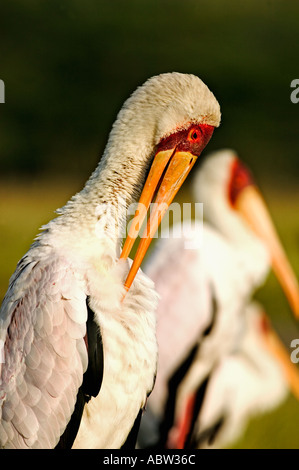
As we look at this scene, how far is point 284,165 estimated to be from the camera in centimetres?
959

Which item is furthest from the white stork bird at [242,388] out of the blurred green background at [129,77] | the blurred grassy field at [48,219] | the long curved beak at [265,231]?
the blurred green background at [129,77]

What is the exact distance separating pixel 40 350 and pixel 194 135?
1.91 feet

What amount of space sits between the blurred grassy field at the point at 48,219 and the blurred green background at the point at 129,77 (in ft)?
0.05

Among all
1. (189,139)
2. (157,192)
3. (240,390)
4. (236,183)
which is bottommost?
(240,390)

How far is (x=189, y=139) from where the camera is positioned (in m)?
1.92

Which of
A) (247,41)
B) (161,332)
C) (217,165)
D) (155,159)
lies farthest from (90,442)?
(247,41)

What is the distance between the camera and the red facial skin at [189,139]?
1913mm

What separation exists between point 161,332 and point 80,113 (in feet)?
22.0

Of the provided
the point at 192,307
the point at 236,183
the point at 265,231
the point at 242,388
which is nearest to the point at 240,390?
the point at 242,388

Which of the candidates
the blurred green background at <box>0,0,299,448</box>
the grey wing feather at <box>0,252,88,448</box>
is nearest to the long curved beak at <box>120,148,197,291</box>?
the grey wing feather at <box>0,252,88,448</box>

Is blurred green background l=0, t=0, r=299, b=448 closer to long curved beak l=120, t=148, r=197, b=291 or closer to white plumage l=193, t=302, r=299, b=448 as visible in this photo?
white plumage l=193, t=302, r=299, b=448

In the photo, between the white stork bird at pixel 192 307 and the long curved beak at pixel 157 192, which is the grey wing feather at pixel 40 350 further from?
the white stork bird at pixel 192 307

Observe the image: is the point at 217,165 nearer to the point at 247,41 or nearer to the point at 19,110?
the point at 19,110

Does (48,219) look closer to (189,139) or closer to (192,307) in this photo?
(192,307)
